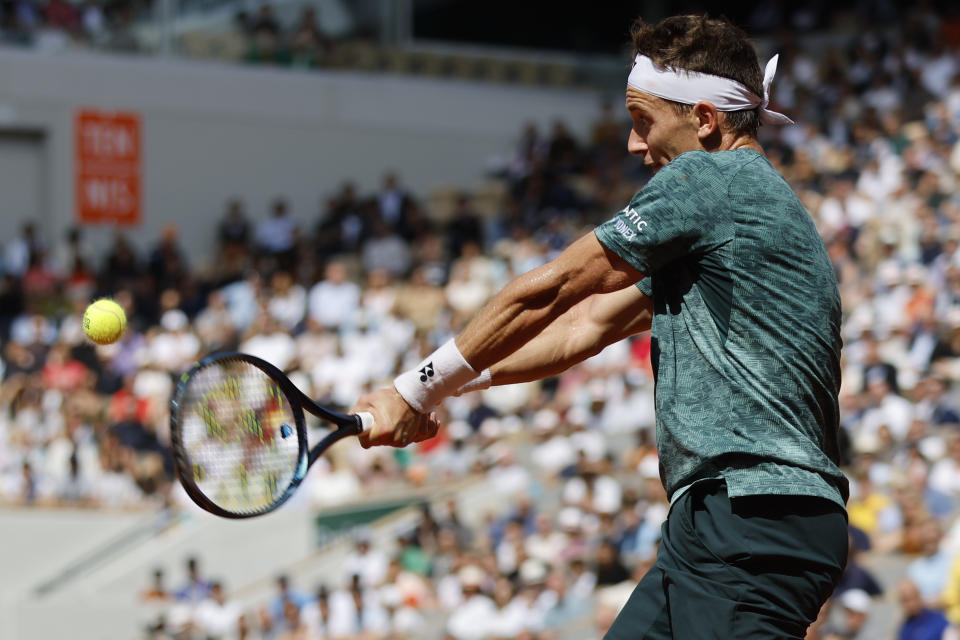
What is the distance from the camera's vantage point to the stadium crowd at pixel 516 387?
1098 centimetres

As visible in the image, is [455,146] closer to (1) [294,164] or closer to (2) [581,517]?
(1) [294,164]

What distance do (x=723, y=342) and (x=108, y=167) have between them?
19.8 meters

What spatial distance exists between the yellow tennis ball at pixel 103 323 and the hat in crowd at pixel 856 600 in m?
5.63

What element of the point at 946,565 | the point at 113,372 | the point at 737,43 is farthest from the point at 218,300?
the point at 737,43

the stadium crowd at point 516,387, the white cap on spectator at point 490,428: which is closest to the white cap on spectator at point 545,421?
the stadium crowd at point 516,387

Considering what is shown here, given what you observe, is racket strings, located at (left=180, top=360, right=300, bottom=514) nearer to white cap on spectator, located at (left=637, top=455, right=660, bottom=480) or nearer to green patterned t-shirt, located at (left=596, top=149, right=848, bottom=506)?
green patterned t-shirt, located at (left=596, top=149, right=848, bottom=506)

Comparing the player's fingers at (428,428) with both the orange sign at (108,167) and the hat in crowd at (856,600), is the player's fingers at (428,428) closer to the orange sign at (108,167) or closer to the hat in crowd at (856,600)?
the hat in crowd at (856,600)

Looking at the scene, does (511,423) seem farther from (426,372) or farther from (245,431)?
(426,372)

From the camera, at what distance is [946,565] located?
9.05 m

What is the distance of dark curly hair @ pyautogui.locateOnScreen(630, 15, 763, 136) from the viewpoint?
3.33 metres

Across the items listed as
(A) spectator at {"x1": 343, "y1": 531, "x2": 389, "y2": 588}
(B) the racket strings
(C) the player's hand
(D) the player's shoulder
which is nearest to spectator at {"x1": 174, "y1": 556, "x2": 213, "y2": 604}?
(A) spectator at {"x1": 343, "y1": 531, "x2": 389, "y2": 588}

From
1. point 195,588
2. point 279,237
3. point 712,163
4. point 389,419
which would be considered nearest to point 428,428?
point 389,419

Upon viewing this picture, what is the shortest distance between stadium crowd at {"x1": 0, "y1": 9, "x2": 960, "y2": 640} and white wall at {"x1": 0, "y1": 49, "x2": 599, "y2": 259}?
2.66 ft

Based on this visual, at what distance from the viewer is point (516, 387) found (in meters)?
15.4
